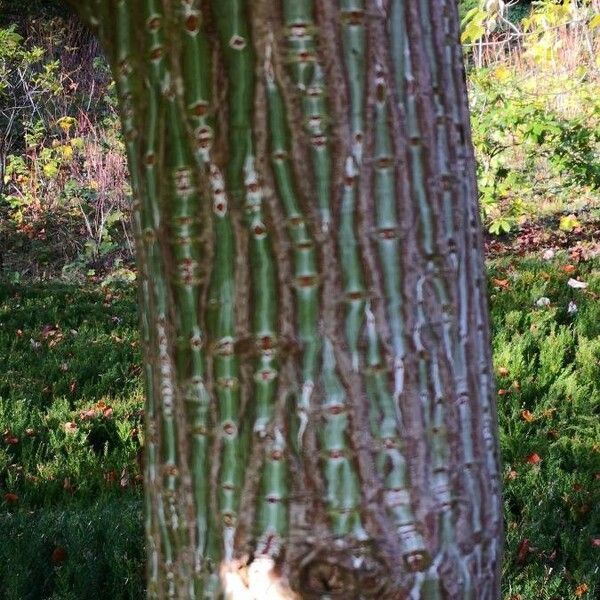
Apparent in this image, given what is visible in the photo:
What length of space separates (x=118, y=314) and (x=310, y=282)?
5686mm

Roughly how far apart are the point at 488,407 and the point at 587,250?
6339 millimetres

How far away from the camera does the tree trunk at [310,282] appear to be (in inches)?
43.9

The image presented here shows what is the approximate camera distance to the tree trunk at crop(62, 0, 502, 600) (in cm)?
112

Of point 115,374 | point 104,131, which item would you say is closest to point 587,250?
point 115,374

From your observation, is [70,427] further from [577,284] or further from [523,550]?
[577,284]

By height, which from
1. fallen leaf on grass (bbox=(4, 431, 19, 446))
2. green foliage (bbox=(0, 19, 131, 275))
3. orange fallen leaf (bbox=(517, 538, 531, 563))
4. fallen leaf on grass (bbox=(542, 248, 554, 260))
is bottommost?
orange fallen leaf (bbox=(517, 538, 531, 563))

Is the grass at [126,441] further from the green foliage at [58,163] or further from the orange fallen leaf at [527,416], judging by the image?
the green foliage at [58,163]

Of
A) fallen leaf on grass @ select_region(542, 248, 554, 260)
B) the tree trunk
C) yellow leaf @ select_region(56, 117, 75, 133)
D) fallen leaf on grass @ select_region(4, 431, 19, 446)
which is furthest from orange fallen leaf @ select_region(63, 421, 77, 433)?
yellow leaf @ select_region(56, 117, 75, 133)

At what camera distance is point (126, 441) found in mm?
4012

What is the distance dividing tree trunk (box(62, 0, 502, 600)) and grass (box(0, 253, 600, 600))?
1474 millimetres

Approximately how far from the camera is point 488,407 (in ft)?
4.23

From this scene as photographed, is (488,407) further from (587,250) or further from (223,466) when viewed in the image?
(587,250)

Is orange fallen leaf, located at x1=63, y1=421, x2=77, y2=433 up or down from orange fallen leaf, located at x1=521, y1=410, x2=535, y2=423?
up

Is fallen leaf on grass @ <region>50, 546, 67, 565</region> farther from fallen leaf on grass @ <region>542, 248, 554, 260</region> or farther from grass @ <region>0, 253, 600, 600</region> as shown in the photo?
fallen leaf on grass @ <region>542, 248, 554, 260</region>
